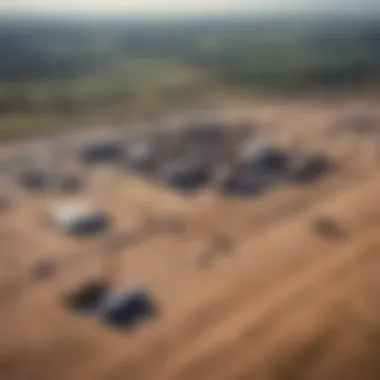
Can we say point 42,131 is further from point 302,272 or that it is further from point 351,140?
point 351,140

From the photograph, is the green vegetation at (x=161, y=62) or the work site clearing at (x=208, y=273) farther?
the green vegetation at (x=161, y=62)

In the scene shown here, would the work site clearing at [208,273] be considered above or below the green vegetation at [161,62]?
below

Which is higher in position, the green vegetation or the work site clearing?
the green vegetation

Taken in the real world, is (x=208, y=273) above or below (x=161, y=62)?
below

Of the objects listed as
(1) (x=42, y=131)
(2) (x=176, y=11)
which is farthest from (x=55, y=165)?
(2) (x=176, y=11)

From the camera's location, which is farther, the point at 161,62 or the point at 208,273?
the point at 161,62
